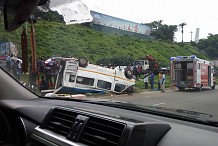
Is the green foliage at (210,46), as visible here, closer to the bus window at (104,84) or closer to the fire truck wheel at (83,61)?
the bus window at (104,84)

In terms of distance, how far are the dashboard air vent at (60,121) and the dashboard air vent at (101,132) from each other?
232 mm

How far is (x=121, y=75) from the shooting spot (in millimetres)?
6496

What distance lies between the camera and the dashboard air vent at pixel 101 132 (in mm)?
1891

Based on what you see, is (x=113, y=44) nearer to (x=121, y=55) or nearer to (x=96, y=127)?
(x=121, y=55)

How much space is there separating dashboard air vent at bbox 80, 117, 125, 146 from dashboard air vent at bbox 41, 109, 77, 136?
23 centimetres

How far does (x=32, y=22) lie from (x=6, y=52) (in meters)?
1.07

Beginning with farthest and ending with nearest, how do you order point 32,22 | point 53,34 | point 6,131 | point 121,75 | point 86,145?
1. point 121,75
2. point 53,34
3. point 6,131
4. point 32,22
5. point 86,145

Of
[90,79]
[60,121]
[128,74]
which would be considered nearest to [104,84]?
[90,79]

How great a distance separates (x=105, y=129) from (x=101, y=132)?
3 centimetres

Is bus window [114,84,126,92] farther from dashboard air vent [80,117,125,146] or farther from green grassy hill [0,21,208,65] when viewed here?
dashboard air vent [80,117,125,146]

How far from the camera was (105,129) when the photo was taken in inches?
79.4

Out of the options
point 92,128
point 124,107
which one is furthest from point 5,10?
point 124,107

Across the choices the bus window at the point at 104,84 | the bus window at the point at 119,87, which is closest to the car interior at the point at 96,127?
the bus window at the point at 119,87

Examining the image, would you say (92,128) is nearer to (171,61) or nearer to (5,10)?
(5,10)
